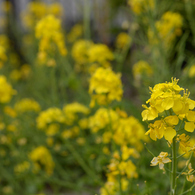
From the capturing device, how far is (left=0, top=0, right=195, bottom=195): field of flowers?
0.87 meters

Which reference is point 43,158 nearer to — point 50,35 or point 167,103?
point 50,35

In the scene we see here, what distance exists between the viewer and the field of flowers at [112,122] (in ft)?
2.86

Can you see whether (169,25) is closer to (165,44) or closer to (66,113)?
(165,44)

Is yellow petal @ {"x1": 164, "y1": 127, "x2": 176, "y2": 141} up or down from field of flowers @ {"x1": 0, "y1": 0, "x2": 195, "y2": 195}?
down

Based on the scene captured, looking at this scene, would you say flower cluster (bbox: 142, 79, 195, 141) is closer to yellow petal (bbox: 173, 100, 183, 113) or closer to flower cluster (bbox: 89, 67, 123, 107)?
yellow petal (bbox: 173, 100, 183, 113)

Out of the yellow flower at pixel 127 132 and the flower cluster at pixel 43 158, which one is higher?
the flower cluster at pixel 43 158

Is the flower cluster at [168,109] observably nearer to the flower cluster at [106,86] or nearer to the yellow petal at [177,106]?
the yellow petal at [177,106]

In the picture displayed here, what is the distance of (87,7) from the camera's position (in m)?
2.96

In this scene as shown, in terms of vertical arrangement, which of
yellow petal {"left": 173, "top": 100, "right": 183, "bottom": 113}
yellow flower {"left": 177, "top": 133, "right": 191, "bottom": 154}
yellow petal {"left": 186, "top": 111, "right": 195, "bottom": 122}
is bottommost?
yellow flower {"left": 177, "top": 133, "right": 191, "bottom": 154}

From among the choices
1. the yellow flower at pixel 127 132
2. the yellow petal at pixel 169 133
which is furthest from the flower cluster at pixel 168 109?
the yellow flower at pixel 127 132

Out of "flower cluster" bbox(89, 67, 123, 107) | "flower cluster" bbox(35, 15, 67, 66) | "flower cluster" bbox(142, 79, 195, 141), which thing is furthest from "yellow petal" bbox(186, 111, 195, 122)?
→ "flower cluster" bbox(35, 15, 67, 66)

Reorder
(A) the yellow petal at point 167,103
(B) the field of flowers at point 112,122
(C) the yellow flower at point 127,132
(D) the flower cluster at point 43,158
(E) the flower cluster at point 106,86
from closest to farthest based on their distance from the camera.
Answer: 1. (A) the yellow petal at point 167,103
2. (B) the field of flowers at point 112,122
3. (E) the flower cluster at point 106,86
4. (C) the yellow flower at point 127,132
5. (D) the flower cluster at point 43,158

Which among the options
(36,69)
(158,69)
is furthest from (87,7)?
(36,69)

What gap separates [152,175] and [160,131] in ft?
3.48
